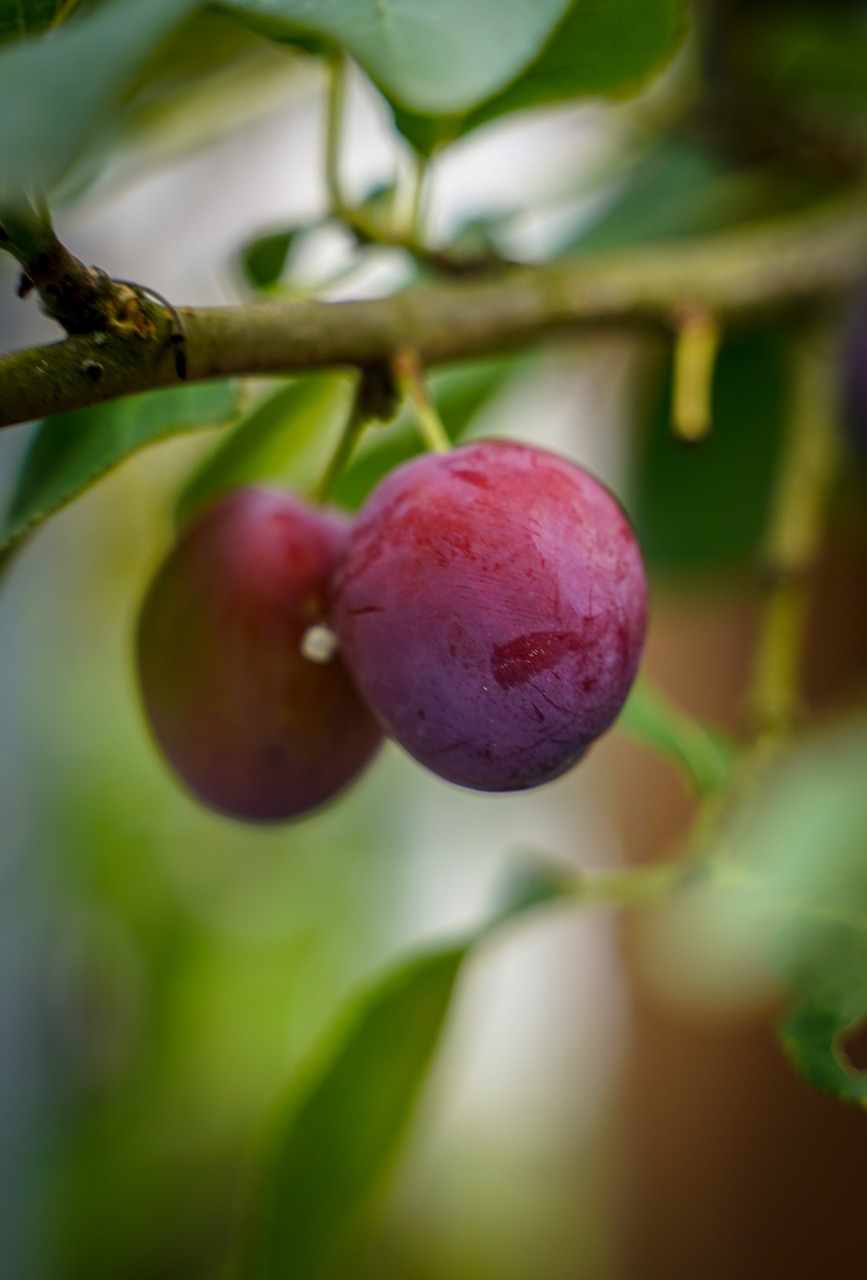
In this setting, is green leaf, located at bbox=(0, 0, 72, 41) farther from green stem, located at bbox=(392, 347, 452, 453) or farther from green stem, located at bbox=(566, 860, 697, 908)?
green stem, located at bbox=(566, 860, 697, 908)

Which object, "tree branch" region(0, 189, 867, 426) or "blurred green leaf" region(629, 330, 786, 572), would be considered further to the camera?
"blurred green leaf" region(629, 330, 786, 572)

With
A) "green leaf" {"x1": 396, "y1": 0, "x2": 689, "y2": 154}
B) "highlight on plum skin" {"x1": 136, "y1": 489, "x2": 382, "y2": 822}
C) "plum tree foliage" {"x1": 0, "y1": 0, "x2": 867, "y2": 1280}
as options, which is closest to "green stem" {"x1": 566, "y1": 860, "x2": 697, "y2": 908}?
"plum tree foliage" {"x1": 0, "y1": 0, "x2": 867, "y2": 1280}

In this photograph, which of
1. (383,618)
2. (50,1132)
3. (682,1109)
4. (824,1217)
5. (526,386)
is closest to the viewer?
(383,618)

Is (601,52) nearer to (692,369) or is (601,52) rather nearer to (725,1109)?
(692,369)

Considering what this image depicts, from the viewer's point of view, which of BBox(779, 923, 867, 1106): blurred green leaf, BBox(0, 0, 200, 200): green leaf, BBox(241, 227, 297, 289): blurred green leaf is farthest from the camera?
BBox(241, 227, 297, 289): blurred green leaf

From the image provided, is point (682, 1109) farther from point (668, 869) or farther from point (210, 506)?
point (210, 506)

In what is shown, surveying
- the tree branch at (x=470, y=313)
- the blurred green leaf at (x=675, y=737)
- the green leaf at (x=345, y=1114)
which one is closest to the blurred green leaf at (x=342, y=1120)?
the green leaf at (x=345, y=1114)

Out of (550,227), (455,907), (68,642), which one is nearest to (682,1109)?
(455,907)


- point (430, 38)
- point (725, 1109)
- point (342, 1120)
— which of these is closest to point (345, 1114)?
point (342, 1120)
